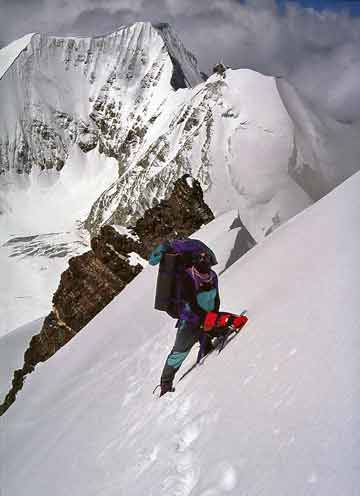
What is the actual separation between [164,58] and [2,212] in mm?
71624

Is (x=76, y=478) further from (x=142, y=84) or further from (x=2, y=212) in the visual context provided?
(x=142, y=84)

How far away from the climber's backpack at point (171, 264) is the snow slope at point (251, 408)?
2.58ft

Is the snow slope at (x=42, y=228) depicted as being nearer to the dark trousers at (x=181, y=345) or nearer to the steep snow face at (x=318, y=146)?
the steep snow face at (x=318, y=146)

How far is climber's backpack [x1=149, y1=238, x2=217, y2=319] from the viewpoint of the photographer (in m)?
4.95

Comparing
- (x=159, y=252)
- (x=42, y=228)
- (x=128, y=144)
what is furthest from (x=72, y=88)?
(x=159, y=252)

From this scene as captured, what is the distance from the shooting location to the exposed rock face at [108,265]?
20594 millimetres

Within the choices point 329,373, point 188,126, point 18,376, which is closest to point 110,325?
point 329,373

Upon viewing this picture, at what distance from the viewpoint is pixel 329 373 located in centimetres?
285

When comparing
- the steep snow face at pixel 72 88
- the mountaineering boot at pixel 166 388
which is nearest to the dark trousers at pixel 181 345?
the mountaineering boot at pixel 166 388

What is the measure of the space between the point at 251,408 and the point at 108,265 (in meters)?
18.4

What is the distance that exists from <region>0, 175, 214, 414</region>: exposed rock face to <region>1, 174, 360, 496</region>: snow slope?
12.4m

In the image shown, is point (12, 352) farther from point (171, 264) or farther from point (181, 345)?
point (171, 264)

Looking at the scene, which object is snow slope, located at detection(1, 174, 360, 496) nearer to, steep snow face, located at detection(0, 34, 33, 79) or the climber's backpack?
the climber's backpack

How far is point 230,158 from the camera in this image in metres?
71.4
